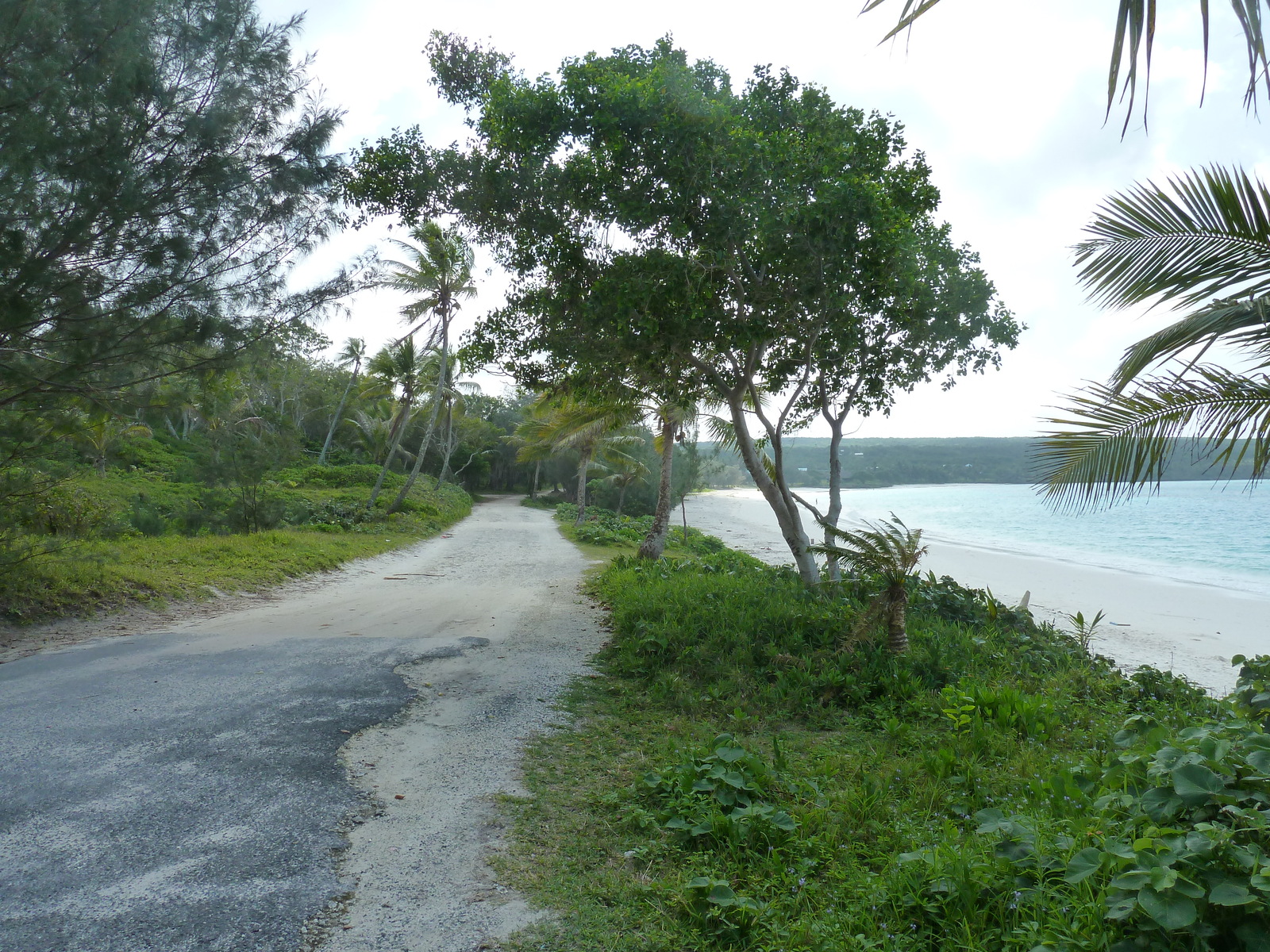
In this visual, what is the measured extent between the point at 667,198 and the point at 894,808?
534cm

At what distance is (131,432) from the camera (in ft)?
80.3

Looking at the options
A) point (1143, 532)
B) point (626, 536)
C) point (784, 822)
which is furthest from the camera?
point (1143, 532)

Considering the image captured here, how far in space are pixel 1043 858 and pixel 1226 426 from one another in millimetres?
3105

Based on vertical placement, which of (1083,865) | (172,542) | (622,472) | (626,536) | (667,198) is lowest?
(626,536)

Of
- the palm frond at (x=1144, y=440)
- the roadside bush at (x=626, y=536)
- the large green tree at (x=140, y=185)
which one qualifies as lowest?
the roadside bush at (x=626, y=536)

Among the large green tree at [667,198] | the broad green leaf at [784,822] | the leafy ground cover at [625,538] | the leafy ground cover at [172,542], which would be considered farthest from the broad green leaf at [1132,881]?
the leafy ground cover at [625,538]

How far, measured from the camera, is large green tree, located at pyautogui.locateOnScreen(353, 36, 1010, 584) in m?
6.25

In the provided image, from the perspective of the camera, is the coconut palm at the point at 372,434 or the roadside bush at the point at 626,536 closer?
the roadside bush at the point at 626,536

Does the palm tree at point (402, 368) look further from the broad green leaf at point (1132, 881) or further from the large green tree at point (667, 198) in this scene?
the broad green leaf at point (1132, 881)

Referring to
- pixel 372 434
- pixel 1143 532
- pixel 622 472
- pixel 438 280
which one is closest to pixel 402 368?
pixel 438 280

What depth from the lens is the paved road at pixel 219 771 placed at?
7.93 feet

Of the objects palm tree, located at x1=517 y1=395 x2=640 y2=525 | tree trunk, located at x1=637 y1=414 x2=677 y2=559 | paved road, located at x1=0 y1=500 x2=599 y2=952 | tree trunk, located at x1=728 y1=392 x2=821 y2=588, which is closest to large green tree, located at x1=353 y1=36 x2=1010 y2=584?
tree trunk, located at x1=728 y1=392 x2=821 y2=588

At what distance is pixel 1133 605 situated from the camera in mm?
15812

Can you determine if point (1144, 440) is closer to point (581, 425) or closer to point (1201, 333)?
point (1201, 333)
